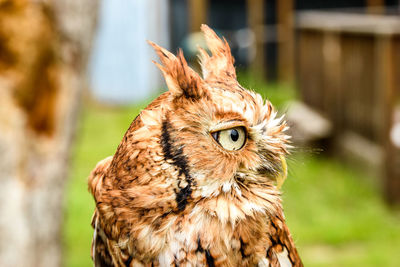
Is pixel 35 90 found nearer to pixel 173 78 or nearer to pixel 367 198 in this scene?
pixel 173 78

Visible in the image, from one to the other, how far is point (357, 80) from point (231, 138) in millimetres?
7005

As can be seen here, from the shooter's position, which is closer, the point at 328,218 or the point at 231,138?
the point at 231,138

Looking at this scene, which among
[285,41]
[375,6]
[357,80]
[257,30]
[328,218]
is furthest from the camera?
[285,41]

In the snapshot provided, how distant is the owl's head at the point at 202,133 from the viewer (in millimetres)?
1352

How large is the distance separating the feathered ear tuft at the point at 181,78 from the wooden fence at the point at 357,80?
5.82 m

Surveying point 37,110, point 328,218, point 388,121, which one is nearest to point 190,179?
point 37,110

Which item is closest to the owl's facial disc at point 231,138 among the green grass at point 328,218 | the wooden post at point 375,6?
the green grass at point 328,218

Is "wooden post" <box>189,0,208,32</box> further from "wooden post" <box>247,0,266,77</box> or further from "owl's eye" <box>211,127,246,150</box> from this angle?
"owl's eye" <box>211,127,246,150</box>

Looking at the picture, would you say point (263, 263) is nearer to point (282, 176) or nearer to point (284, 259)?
point (284, 259)

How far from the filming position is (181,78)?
135 cm

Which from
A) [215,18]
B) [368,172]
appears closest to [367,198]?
[368,172]

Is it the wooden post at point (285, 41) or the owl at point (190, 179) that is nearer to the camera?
the owl at point (190, 179)

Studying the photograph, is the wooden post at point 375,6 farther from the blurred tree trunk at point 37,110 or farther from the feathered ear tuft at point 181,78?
the feathered ear tuft at point 181,78

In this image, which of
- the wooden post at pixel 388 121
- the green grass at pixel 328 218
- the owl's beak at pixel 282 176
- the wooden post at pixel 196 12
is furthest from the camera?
the wooden post at pixel 196 12
